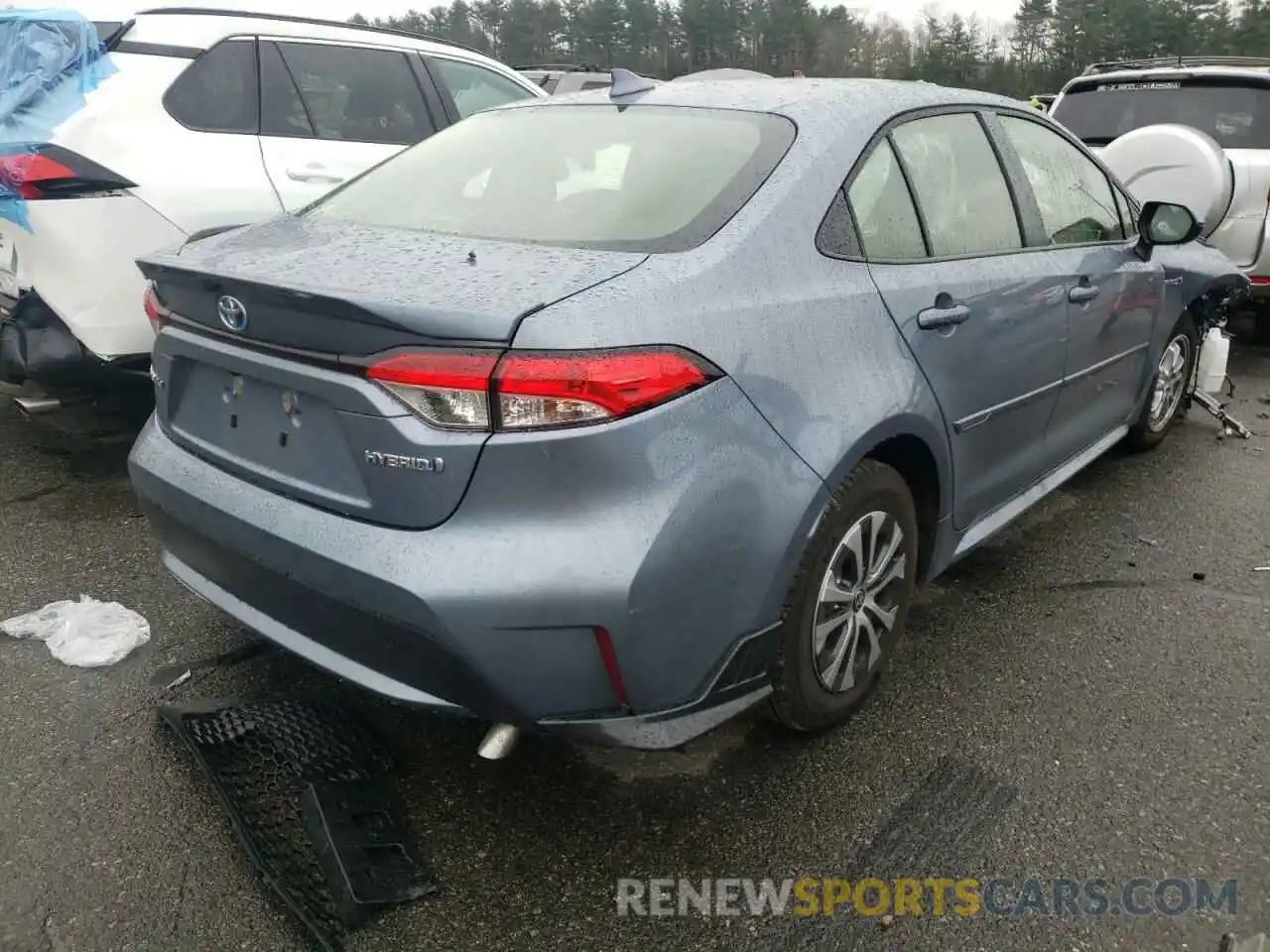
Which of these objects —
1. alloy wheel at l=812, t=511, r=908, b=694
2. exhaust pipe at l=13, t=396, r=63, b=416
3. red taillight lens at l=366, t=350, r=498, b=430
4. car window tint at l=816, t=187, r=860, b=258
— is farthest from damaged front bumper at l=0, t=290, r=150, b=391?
alloy wheel at l=812, t=511, r=908, b=694

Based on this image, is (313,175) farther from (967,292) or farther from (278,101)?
(967,292)

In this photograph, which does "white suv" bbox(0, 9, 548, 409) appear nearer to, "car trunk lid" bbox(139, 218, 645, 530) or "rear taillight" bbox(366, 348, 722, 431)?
"car trunk lid" bbox(139, 218, 645, 530)

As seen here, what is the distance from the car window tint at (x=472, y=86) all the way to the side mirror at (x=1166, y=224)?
3217 millimetres

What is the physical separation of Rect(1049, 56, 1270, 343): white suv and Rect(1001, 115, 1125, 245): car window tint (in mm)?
2378

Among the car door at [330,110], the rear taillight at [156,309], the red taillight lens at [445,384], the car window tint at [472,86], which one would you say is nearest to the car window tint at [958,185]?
the red taillight lens at [445,384]

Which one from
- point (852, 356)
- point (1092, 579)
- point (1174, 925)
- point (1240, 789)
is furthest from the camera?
point (1092, 579)

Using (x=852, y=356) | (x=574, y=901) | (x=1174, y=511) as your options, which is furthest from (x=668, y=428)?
(x=1174, y=511)

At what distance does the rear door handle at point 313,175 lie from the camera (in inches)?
172

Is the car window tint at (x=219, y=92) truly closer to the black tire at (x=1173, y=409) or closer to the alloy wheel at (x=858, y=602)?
the alloy wheel at (x=858, y=602)

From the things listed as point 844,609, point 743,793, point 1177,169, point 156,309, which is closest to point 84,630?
point 156,309

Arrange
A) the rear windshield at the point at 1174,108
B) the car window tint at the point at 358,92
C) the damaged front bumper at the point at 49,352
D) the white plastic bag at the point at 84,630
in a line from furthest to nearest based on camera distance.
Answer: the rear windshield at the point at 1174,108
the car window tint at the point at 358,92
the damaged front bumper at the point at 49,352
the white plastic bag at the point at 84,630

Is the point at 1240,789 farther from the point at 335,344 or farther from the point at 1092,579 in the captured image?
the point at 335,344

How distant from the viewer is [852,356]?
224 centimetres

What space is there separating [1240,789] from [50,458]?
4.60 meters
